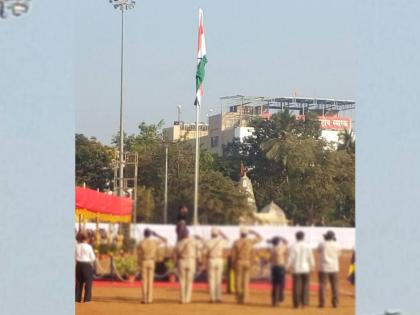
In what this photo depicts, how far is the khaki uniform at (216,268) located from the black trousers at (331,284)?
0.76 m

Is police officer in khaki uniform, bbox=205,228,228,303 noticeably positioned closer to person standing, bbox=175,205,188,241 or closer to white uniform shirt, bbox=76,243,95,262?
person standing, bbox=175,205,188,241

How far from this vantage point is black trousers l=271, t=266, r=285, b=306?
9.11m

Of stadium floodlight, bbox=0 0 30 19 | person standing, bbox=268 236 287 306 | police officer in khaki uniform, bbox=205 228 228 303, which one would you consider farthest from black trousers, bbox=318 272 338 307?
stadium floodlight, bbox=0 0 30 19

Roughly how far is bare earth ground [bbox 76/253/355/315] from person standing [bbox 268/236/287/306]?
0.16 ft

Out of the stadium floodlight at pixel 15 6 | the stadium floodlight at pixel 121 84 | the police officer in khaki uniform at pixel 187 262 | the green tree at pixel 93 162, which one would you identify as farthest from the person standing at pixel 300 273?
the stadium floodlight at pixel 15 6

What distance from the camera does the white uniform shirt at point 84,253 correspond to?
9734 millimetres

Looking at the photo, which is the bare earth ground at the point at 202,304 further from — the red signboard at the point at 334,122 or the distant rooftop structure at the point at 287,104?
the distant rooftop structure at the point at 287,104

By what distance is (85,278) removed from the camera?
975 cm

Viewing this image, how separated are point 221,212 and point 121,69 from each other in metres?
1.58

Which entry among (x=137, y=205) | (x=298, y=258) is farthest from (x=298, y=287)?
(x=137, y=205)

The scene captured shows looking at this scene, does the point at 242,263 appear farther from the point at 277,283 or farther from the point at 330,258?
the point at 330,258

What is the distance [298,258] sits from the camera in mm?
9133

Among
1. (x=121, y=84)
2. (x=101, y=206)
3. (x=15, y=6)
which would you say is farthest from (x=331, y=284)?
(x=15, y=6)

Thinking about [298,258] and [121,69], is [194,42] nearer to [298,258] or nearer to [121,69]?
[121,69]
